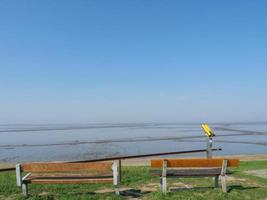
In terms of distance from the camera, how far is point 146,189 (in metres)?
8.82

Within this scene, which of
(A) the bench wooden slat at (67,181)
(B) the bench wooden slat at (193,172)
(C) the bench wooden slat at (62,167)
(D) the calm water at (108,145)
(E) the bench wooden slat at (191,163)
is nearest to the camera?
(C) the bench wooden slat at (62,167)

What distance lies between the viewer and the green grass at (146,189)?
25.3 ft

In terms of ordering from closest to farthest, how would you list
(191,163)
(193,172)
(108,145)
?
(191,163) < (193,172) < (108,145)

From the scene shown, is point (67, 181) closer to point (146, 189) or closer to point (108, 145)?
point (146, 189)

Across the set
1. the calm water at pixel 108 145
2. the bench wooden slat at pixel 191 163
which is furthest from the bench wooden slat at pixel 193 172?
the calm water at pixel 108 145

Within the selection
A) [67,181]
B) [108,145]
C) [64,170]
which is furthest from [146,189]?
[108,145]

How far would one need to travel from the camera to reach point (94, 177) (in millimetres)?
7996

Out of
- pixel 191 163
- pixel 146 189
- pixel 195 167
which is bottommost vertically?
pixel 146 189

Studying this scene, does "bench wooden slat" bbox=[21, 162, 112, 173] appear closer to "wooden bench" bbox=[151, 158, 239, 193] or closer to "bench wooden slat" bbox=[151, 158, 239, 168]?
"bench wooden slat" bbox=[151, 158, 239, 168]

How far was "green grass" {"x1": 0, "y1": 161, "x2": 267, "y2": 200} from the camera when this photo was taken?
7.71 m

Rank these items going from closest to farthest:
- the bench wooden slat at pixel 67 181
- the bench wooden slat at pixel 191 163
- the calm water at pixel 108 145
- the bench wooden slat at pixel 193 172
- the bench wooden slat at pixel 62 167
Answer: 1. the bench wooden slat at pixel 62 167
2. the bench wooden slat at pixel 67 181
3. the bench wooden slat at pixel 191 163
4. the bench wooden slat at pixel 193 172
5. the calm water at pixel 108 145

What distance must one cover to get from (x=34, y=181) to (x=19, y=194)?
0.76 m

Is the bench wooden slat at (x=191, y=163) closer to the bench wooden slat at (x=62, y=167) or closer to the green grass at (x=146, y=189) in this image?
the green grass at (x=146, y=189)

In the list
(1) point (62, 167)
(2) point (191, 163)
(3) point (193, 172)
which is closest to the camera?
(1) point (62, 167)
